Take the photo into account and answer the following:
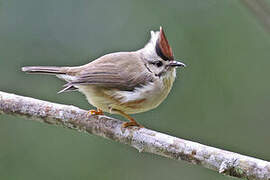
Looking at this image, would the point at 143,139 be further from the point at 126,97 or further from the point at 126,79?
the point at 126,79

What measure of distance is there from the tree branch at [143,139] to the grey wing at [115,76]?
31 cm

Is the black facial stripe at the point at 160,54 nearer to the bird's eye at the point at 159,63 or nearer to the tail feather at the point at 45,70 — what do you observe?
the bird's eye at the point at 159,63

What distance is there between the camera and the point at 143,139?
378 cm

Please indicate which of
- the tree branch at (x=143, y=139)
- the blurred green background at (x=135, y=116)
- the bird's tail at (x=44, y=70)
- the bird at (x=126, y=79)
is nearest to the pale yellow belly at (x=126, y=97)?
the bird at (x=126, y=79)

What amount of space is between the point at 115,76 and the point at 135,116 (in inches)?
75.2

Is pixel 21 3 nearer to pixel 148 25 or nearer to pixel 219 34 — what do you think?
pixel 148 25

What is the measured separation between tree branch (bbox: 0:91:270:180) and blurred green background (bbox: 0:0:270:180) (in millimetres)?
2111

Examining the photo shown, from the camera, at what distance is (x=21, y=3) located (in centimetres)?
625

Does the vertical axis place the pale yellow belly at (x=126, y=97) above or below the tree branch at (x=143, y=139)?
above

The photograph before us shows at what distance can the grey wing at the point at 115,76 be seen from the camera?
4.32 m

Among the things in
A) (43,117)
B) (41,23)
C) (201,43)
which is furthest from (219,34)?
(43,117)

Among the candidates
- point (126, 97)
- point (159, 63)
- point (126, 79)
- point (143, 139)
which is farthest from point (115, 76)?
point (143, 139)

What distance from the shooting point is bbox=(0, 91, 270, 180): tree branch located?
10.7ft

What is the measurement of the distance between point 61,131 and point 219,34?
8.74ft
